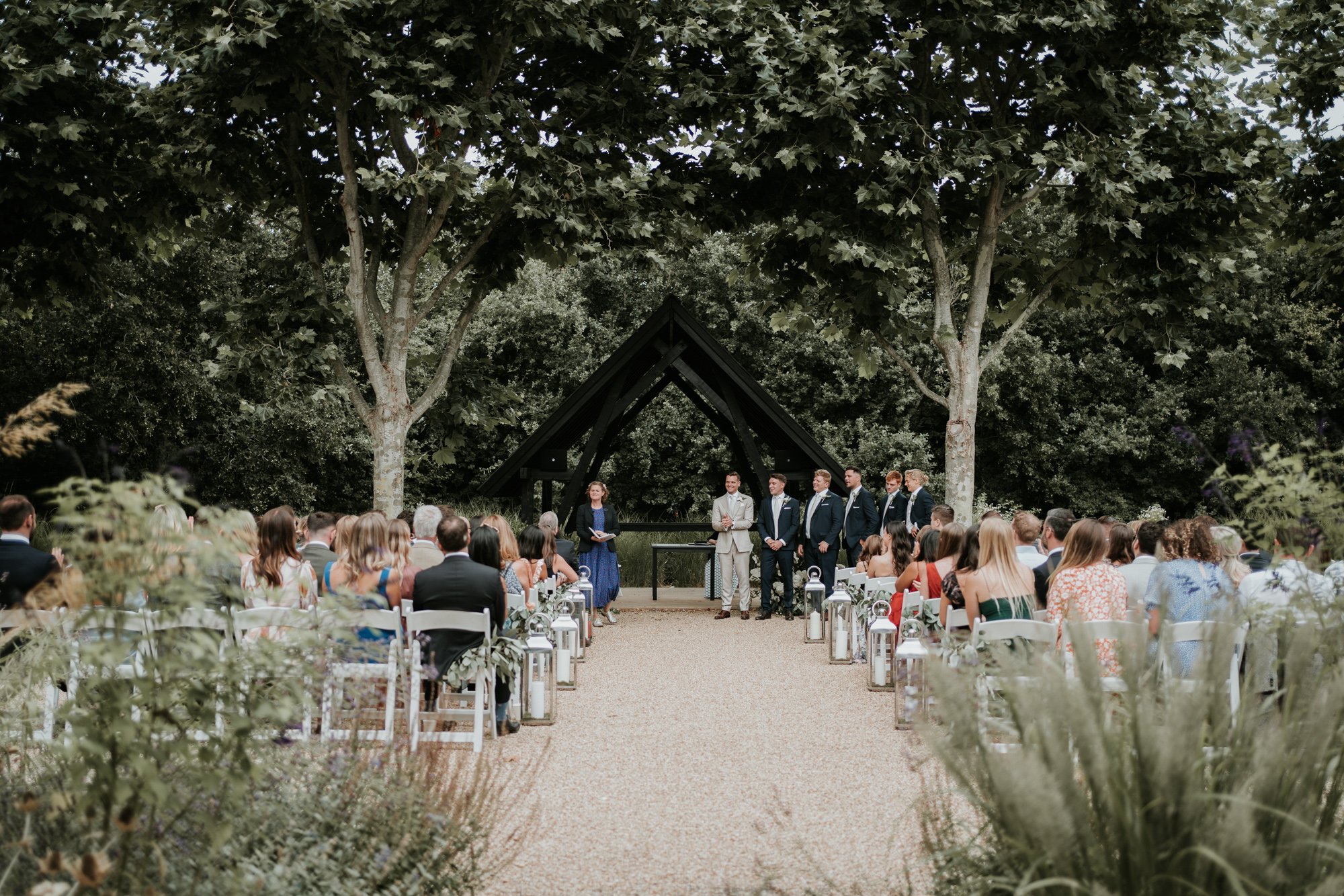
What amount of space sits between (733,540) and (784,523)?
29.6 inches

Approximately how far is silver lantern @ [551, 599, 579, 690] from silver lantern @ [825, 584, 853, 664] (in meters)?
2.70

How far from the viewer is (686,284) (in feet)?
121

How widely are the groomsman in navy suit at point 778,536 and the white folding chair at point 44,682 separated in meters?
11.5

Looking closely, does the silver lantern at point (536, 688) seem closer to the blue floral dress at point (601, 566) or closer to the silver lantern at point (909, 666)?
the silver lantern at point (909, 666)

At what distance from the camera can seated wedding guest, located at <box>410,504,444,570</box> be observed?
33.0 ft

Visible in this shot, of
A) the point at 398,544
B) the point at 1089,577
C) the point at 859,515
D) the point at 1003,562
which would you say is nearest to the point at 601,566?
the point at 859,515

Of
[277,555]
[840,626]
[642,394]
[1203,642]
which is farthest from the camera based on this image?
[642,394]

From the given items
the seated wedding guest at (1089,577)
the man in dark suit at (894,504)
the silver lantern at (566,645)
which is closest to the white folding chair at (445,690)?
the silver lantern at (566,645)

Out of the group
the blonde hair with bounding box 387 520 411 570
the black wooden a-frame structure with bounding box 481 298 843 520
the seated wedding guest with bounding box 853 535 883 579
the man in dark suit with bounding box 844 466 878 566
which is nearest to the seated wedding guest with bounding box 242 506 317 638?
the blonde hair with bounding box 387 520 411 570

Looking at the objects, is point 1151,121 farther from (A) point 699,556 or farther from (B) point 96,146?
(B) point 96,146

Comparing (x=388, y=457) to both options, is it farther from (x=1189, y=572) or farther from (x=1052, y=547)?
(x=1189, y=572)

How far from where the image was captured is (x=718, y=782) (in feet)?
25.0

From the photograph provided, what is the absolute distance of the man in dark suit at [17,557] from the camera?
801 centimetres

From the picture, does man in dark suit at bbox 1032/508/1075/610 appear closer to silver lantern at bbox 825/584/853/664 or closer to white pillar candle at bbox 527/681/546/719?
silver lantern at bbox 825/584/853/664
